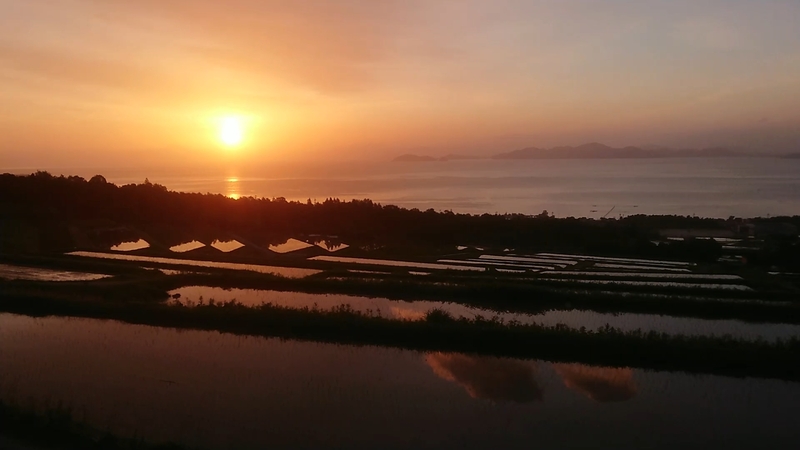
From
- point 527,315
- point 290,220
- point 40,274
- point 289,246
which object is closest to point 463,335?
point 527,315

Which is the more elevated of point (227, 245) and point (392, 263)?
point (227, 245)

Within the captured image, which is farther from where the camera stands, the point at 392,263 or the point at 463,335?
the point at 392,263

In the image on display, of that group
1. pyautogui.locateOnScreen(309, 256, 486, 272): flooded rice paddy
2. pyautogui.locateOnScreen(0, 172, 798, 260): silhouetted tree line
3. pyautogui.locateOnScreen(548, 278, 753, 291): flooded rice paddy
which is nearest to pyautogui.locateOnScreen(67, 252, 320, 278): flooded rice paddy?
pyautogui.locateOnScreen(309, 256, 486, 272): flooded rice paddy

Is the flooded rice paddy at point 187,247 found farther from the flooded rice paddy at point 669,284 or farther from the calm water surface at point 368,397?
the flooded rice paddy at point 669,284

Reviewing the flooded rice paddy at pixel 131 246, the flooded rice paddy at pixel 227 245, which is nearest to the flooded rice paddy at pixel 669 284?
the flooded rice paddy at pixel 227 245

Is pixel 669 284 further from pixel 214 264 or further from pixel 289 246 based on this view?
pixel 289 246

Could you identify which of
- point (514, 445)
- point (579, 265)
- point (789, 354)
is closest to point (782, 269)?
point (579, 265)

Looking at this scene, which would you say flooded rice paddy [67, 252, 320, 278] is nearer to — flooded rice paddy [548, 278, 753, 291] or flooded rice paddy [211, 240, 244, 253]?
flooded rice paddy [211, 240, 244, 253]
